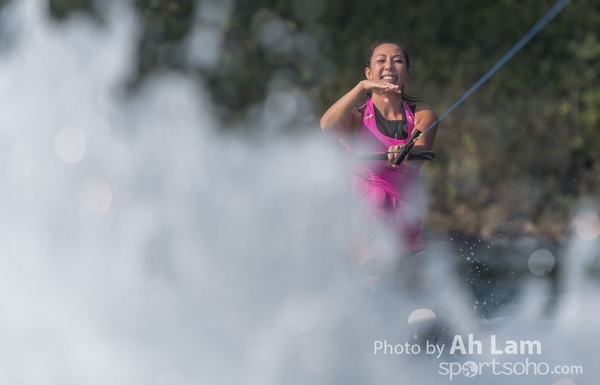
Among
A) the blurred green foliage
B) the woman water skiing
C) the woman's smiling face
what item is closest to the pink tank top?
the woman water skiing

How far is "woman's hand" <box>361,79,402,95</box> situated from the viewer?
3.77 metres

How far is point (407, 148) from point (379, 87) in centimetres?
25

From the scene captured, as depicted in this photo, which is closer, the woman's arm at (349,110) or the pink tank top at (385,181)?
the woman's arm at (349,110)

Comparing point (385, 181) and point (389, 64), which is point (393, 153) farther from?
point (389, 64)

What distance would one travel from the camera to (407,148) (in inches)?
150

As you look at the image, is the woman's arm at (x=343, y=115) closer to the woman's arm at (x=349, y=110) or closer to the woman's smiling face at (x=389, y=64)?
the woman's arm at (x=349, y=110)

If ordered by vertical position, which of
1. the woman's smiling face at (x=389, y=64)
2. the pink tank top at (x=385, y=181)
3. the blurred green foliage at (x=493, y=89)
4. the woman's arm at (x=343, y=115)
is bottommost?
the pink tank top at (x=385, y=181)

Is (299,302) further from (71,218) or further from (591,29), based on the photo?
(591,29)

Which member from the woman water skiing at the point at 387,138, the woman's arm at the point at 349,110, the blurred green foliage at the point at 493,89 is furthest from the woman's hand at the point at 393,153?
the blurred green foliage at the point at 493,89

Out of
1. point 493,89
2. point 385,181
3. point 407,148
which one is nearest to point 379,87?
point 407,148

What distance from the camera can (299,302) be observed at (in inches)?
194

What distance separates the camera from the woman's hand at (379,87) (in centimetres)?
377

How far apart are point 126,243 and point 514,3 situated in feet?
23.4

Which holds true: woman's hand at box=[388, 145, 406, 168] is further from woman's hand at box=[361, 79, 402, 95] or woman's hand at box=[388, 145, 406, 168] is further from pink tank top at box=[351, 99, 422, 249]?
woman's hand at box=[361, 79, 402, 95]
